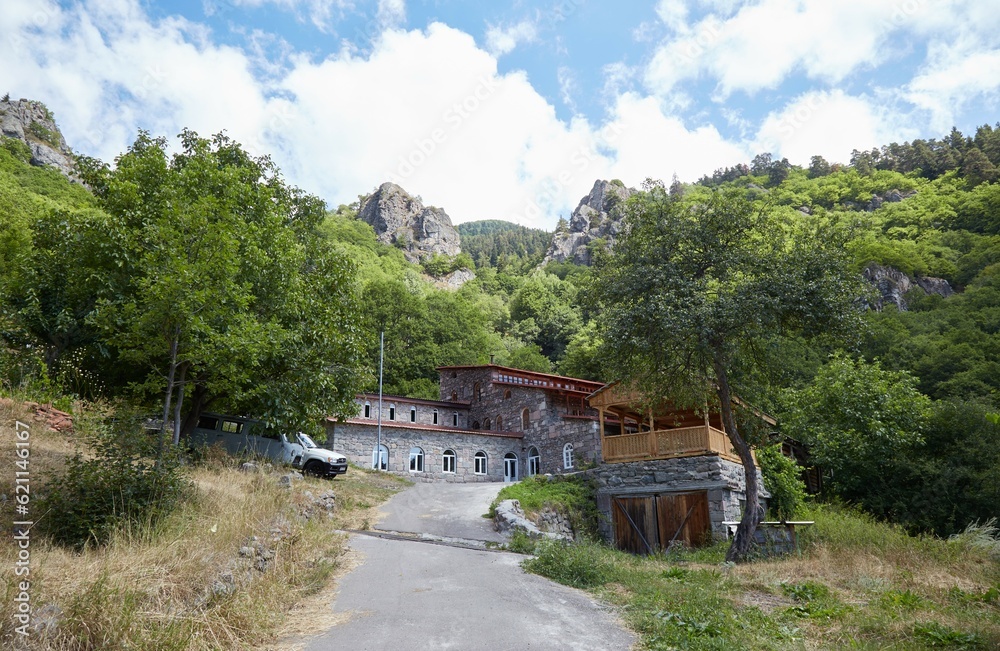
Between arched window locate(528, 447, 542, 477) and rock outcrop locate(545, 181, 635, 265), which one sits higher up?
rock outcrop locate(545, 181, 635, 265)

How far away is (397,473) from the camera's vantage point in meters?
30.0

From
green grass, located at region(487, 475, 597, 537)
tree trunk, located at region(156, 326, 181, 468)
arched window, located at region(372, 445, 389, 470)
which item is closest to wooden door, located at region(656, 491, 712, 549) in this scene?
green grass, located at region(487, 475, 597, 537)

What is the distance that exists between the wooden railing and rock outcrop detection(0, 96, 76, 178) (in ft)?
229

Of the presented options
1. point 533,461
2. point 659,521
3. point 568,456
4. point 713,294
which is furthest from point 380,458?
point 713,294

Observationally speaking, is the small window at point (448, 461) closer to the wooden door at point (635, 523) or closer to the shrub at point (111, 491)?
the wooden door at point (635, 523)

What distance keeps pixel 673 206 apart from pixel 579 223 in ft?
319

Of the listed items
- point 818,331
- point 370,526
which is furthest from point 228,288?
point 818,331

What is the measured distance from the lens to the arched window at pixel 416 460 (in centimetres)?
3095

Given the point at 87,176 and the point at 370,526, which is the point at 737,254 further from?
the point at 87,176

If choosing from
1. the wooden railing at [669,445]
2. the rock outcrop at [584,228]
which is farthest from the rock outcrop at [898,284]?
the wooden railing at [669,445]

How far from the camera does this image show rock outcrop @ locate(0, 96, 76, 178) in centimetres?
6750

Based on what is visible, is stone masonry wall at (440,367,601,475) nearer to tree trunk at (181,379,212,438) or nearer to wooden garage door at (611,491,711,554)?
wooden garage door at (611,491,711,554)

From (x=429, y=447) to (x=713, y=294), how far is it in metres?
20.3

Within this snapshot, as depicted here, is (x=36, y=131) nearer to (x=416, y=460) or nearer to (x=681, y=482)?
(x=416, y=460)
